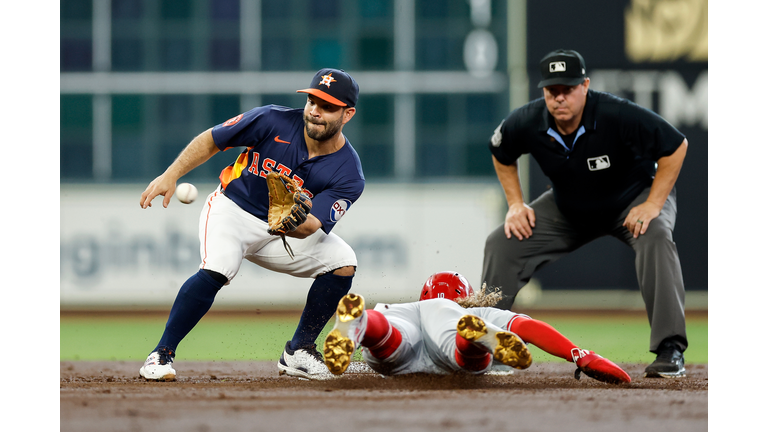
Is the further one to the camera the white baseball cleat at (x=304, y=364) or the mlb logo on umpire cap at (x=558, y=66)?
the mlb logo on umpire cap at (x=558, y=66)

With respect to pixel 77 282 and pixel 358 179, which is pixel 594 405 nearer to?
pixel 358 179

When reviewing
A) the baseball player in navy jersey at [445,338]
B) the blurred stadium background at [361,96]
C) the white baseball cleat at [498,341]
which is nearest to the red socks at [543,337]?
the baseball player in navy jersey at [445,338]

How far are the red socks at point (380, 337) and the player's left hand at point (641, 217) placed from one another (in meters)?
1.58

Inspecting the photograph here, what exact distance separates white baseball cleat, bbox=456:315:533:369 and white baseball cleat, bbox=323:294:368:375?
43cm

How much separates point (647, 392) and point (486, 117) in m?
8.85

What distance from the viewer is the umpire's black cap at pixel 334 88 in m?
4.05

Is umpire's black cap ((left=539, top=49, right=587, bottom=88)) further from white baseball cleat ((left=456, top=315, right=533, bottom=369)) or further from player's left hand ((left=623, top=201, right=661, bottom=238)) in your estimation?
white baseball cleat ((left=456, top=315, right=533, bottom=369))

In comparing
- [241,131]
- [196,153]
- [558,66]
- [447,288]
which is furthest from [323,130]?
[558,66]

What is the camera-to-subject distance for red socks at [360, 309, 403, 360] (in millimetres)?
3488

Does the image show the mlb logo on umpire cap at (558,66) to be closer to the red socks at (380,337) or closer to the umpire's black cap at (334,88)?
the umpire's black cap at (334,88)

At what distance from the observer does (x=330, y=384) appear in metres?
3.78

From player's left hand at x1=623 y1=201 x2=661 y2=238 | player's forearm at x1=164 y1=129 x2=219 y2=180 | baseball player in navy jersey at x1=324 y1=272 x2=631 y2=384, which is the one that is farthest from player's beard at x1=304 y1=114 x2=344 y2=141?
player's left hand at x1=623 y1=201 x2=661 y2=238

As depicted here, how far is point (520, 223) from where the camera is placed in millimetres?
4781

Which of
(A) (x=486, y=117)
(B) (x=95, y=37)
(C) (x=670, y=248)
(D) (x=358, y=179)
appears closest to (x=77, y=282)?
(B) (x=95, y=37)
